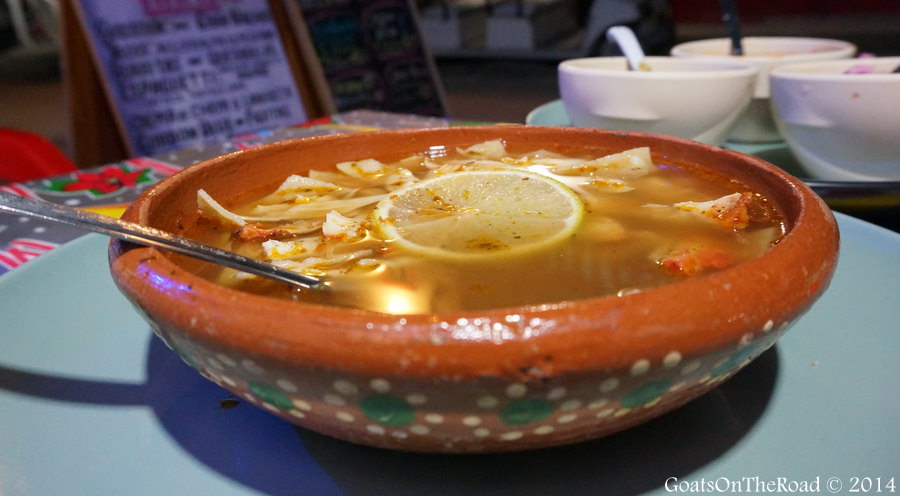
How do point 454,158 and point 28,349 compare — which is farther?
point 454,158

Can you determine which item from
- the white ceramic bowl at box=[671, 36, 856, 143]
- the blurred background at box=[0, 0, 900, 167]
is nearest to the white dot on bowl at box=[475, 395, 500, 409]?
the white ceramic bowl at box=[671, 36, 856, 143]

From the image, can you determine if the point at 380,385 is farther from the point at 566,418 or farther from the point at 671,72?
the point at 671,72

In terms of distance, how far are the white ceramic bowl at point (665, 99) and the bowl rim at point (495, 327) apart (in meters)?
0.97

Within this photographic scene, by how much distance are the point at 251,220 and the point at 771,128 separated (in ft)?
4.50

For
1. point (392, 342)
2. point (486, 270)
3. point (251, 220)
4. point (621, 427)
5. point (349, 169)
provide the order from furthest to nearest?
point (349, 169)
point (251, 220)
point (486, 270)
point (621, 427)
point (392, 342)

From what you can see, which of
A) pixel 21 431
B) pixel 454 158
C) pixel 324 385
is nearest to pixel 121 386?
pixel 21 431

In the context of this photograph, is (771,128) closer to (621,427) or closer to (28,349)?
(621,427)

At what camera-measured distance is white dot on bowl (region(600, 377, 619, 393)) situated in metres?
0.48

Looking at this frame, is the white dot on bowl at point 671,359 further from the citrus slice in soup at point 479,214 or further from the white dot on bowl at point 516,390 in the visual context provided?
the citrus slice in soup at point 479,214

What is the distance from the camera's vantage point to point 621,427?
0.56m

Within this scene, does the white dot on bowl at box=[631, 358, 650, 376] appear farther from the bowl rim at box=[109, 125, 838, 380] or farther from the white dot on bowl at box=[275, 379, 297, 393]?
the white dot on bowl at box=[275, 379, 297, 393]

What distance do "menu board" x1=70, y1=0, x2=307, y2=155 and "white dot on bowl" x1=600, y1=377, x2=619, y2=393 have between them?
2.57m

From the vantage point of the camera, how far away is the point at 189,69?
280 centimetres

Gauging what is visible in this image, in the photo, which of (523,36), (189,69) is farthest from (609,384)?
(523,36)
